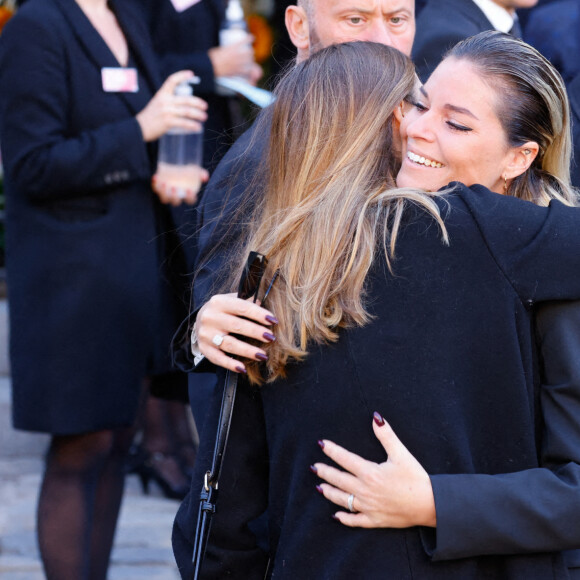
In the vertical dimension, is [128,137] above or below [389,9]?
below

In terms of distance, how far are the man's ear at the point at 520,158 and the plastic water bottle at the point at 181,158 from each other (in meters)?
1.57

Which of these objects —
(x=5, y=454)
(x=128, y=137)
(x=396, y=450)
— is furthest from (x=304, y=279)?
(x=5, y=454)

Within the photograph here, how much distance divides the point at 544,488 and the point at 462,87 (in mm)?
Result: 754

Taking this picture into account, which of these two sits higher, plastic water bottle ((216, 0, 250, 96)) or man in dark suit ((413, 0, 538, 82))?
man in dark suit ((413, 0, 538, 82))

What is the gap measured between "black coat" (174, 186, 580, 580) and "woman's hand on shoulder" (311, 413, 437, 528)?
2 centimetres

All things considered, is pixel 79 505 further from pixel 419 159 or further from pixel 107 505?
pixel 419 159

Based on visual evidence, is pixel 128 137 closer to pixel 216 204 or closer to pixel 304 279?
pixel 216 204

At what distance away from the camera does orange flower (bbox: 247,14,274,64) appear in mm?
6543

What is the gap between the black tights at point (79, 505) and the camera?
313 centimetres

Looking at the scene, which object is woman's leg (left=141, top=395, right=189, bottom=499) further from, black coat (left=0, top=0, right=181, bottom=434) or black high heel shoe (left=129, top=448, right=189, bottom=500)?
black coat (left=0, top=0, right=181, bottom=434)

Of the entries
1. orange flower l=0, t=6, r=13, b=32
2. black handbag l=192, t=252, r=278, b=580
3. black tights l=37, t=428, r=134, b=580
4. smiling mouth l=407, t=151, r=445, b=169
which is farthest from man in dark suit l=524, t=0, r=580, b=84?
orange flower l=0, t=6, r=13, b=32

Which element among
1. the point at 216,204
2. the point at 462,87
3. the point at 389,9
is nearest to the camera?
the point at 462,87

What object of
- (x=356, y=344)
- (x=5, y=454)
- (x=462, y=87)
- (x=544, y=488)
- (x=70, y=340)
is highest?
(x=462, y=87)

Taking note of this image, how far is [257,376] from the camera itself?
175 cm
